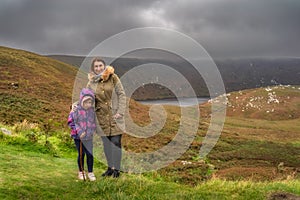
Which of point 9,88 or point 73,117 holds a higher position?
point 9,88

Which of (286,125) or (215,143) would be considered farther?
(286,125)

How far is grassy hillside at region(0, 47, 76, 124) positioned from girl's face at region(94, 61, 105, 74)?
19.3m

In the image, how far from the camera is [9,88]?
136 feet

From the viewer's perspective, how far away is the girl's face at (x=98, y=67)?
8.44 m

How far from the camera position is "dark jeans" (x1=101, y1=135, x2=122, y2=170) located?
855 centimetres

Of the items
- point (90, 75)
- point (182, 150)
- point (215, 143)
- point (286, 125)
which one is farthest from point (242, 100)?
point (90, 75)

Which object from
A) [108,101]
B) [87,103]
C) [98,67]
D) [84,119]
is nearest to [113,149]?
[84,119]

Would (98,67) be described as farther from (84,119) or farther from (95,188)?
(95,188)

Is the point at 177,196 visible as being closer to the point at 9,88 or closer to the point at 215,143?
the point at 215,143

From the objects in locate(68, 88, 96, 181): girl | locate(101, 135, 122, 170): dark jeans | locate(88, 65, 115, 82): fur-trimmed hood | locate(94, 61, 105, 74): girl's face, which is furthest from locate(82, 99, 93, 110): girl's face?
locate(101, 135, 122, 170): dark jeans

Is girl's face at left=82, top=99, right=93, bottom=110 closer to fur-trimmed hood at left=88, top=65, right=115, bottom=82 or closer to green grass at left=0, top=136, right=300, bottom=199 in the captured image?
fur-trimmed hood at left=88, top=65, right=115, bottom=82

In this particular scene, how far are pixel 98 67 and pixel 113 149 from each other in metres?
2.10

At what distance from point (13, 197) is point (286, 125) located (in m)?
81.0

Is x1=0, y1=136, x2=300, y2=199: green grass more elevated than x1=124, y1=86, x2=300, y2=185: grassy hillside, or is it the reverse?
x1=0, y1=136, x2=300, y2=199: green grass
